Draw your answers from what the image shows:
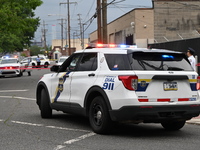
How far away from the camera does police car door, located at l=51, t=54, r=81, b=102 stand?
33.7 ft

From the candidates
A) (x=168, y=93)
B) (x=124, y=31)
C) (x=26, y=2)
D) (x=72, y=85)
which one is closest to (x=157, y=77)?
(x=168, y=93)

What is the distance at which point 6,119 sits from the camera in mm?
11461

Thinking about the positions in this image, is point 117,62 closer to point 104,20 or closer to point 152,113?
point 152,113

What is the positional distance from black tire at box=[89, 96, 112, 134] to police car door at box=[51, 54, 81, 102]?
3.76ft

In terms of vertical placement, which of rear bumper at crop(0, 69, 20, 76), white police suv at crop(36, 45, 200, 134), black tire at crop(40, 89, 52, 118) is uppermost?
white police suv at crop(36, 45, 200, 134)

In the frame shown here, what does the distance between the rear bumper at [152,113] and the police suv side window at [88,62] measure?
1.35m

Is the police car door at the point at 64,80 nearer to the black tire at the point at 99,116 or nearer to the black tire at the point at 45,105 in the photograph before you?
the black tire at the point at 45,105

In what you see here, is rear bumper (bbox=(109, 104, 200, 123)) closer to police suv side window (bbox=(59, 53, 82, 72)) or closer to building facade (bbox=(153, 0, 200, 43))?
police suv side window (bbox=(59, 53, 82, 72))

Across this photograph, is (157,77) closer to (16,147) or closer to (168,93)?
(168,93)

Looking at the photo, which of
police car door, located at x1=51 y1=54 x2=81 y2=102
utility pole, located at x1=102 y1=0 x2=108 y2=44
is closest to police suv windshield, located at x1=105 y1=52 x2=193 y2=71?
police car door, located at x1=51 y1=54 x2=81 y2=102

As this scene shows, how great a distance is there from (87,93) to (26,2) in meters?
26.0

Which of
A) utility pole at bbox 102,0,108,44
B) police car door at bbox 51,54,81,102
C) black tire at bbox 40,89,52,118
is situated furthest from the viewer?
utility pole at bbox 102,0,108,44

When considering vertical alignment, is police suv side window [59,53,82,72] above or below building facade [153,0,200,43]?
below

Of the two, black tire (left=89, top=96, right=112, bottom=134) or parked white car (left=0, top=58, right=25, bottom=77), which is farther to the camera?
parked white car (left=0, top=58, right=25, bottom=77)
